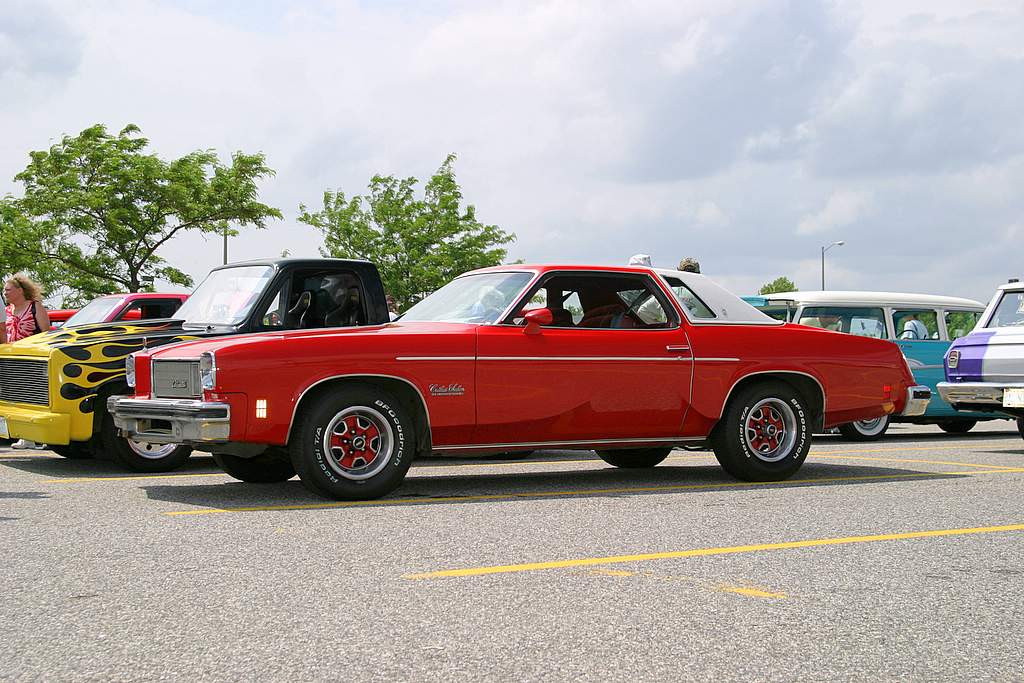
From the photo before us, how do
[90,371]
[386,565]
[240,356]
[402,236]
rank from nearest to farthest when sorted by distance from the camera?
[386,565] < [240,356] < [90,371] < [402,236]

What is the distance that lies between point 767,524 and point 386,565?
99.7 inches

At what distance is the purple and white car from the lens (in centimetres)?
1273

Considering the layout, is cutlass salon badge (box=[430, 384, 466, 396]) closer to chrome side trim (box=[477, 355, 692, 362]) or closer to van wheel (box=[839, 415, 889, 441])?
chrome side trim (box=[477, 355, 692, 362])

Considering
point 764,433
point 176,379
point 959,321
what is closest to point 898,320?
point 959,321


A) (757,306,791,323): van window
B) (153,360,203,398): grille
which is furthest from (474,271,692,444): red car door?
(757,306,791,323): van window

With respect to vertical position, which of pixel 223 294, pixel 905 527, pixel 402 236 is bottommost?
pixel 905 527

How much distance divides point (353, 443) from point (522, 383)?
1.27 m

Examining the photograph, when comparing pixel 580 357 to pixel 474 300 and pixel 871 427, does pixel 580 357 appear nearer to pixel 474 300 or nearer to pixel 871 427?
pixel 474 300

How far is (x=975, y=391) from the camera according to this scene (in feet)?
42.5

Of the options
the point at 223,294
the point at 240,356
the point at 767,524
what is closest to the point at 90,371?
the point at 223,294

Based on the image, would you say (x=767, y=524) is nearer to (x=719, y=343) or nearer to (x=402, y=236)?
(x=719, y=343)

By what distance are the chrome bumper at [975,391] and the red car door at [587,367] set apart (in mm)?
4989

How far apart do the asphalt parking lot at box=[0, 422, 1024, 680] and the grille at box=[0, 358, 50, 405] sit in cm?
124

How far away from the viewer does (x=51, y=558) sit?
241 inches
